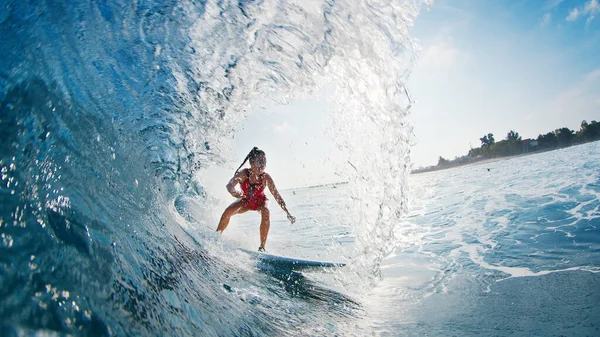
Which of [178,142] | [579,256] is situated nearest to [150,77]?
[178,142]

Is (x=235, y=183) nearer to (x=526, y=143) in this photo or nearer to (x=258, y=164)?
(x=258, y=164)

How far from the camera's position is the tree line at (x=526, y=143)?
58253 millimetres

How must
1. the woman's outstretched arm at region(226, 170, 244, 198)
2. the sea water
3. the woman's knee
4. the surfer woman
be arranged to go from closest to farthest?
1. the sea water
2. the woman's outstretched arm at region(226, 170, 244, 198)
3. the woman's knee
4. the surfer woman

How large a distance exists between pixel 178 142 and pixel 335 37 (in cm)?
408

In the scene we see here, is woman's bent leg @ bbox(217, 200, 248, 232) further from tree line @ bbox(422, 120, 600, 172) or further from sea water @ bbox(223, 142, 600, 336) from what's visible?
tree line @ bbox(422, 120, 600, 172)

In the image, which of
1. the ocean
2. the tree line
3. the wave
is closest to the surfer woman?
the ocean

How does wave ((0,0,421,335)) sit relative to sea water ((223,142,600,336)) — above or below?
above

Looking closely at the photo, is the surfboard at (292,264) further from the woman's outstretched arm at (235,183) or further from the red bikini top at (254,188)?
the red bikini top at (254,188)

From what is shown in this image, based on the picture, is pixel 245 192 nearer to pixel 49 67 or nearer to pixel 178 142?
pixel 178 142

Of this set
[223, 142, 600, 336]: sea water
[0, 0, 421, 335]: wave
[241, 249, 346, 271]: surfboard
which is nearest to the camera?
[0, 0, 421, 335]: wave

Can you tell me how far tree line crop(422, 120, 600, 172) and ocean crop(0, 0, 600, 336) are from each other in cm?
7162

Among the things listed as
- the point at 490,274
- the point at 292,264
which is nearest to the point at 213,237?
the point at 292,264

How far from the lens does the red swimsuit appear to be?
566cm

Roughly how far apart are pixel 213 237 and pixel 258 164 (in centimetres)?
189
